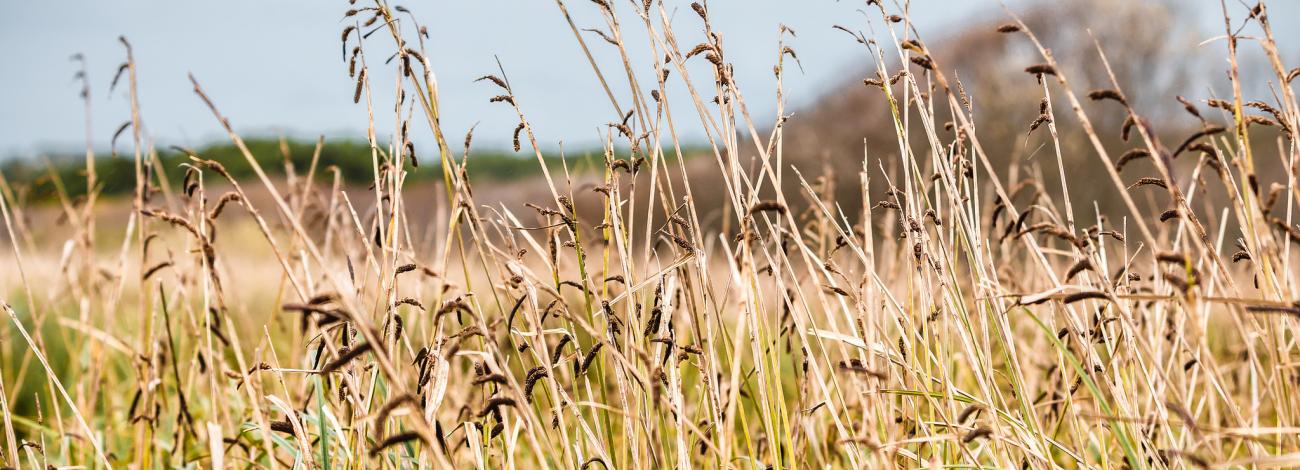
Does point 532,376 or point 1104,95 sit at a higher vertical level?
point 1104,95

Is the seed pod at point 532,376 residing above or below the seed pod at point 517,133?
below

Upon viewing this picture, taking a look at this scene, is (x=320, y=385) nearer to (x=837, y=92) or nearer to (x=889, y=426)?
(x=889, y=426)

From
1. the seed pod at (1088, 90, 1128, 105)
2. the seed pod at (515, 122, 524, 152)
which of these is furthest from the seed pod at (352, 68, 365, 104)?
the seed pod at (1088, 90, 1128, 105)

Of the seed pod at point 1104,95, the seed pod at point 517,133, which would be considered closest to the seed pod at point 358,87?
the seed pod at point 517,133

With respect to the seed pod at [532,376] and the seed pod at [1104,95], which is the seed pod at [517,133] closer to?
the seed pod at [532,376]

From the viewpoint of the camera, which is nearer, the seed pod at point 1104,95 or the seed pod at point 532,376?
the seed pod at point 1104,95

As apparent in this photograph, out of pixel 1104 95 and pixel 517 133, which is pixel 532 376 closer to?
pixel 517 133

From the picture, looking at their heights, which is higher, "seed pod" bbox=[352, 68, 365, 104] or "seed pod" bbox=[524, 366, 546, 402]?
"seed pod" bbox=[352, 68, 365, 104]

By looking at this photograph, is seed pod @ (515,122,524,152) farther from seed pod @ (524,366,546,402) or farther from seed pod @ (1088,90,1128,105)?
seed pod @ (1088,90,1128,105)

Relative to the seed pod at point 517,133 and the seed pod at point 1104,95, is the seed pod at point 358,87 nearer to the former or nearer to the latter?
the seed pod at point 517,133

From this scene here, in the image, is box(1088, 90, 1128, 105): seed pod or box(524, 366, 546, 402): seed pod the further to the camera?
box(524, 366, 546, 402): seed pod

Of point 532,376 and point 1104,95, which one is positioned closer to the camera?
point 1104,95

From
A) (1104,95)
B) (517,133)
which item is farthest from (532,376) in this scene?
(1104,95)

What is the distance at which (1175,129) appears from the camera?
6.34 meters
